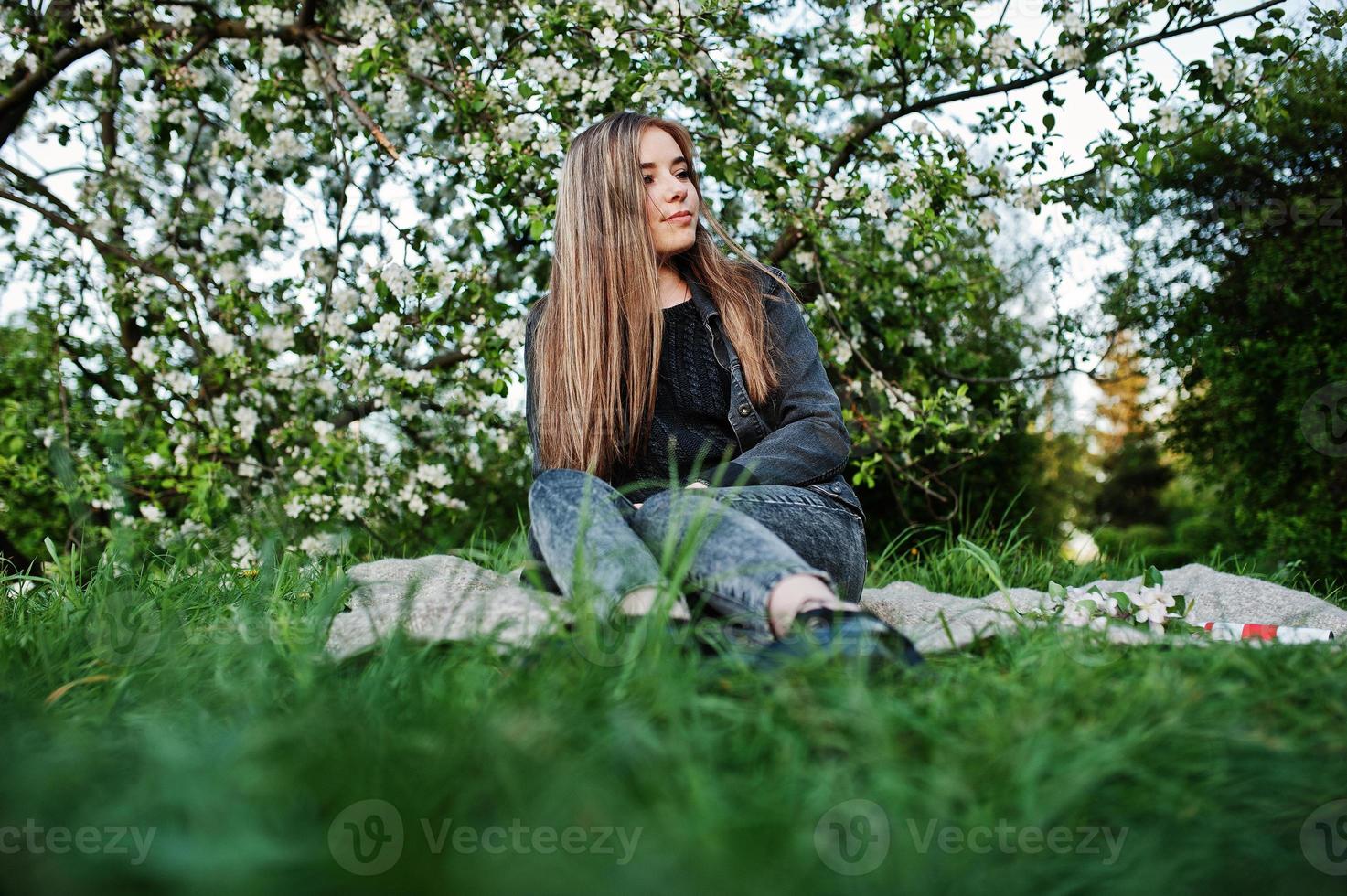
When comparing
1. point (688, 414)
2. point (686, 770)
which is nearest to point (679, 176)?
point (688, 414)

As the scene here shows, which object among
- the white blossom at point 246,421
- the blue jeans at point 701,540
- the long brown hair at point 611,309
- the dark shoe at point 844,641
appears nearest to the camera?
the dark shoe at point 844,641

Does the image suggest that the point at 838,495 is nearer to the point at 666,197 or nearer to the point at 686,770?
the point at 666,197

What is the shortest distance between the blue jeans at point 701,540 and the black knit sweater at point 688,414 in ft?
1.22

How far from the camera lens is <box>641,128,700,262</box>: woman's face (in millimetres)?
2475

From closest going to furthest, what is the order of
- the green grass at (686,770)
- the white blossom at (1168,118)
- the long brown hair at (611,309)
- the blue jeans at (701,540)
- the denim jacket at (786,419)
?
the green grass at (686,770), the blue jeans at (701,540), the denim jacket at (786,419), the long brown hair at (611,309), the white blossom at (1168,118)

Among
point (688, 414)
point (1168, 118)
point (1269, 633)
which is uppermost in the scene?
point (1168, 118)

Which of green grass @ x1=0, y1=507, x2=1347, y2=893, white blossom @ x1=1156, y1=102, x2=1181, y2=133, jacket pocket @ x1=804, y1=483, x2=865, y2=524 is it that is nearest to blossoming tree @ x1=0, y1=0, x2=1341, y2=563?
white blossom @ x1=1156, y1=102, x2=1181, y2=133

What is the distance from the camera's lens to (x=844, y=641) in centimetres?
126

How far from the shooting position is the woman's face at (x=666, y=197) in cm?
247

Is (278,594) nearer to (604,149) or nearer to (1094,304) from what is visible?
(604,149)

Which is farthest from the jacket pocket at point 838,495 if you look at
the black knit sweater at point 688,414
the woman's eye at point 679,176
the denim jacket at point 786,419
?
the woman's eye at point 679,176

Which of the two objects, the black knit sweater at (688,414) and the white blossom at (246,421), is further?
the white blossom at (246,421)

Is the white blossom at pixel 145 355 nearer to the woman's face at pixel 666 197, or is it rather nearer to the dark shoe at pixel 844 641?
the woman's face at pixel 666 197

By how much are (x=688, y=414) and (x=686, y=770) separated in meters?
1.54
